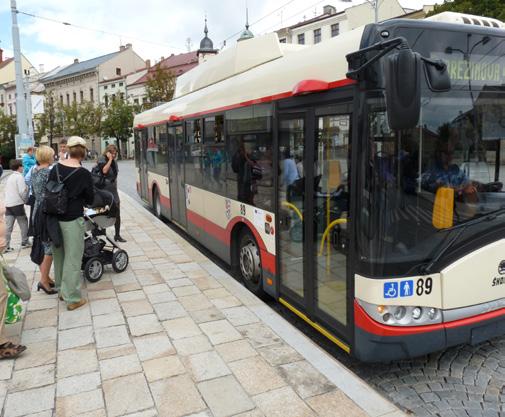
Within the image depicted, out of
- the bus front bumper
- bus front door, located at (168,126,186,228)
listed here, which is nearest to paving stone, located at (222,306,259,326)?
the bus front bumper

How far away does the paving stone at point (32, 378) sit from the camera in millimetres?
3612

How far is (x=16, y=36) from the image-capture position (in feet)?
52.4

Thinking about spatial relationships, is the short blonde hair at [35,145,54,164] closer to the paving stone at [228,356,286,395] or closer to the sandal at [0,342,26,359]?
the sandal at [0,342,26,359]

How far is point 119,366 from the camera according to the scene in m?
3.90

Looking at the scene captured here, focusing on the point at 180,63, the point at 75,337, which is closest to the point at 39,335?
the point at 75,337

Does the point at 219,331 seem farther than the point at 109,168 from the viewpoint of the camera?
No

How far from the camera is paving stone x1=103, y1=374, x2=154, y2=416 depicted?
3.29 m

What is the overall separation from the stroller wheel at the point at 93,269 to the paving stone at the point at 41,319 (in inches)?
38.2

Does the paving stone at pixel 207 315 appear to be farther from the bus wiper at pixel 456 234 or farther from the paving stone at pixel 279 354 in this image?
the bus wiper at pixel 456 234

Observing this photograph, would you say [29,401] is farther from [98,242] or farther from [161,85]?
[161,85]

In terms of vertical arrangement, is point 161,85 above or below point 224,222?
above

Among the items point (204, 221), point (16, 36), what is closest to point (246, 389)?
point (204, 221)

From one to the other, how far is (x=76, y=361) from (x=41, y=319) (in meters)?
1.24

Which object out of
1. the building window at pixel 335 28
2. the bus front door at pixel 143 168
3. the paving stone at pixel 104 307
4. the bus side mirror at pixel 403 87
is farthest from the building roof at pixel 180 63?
the bus side mirror at pixel 403 87
